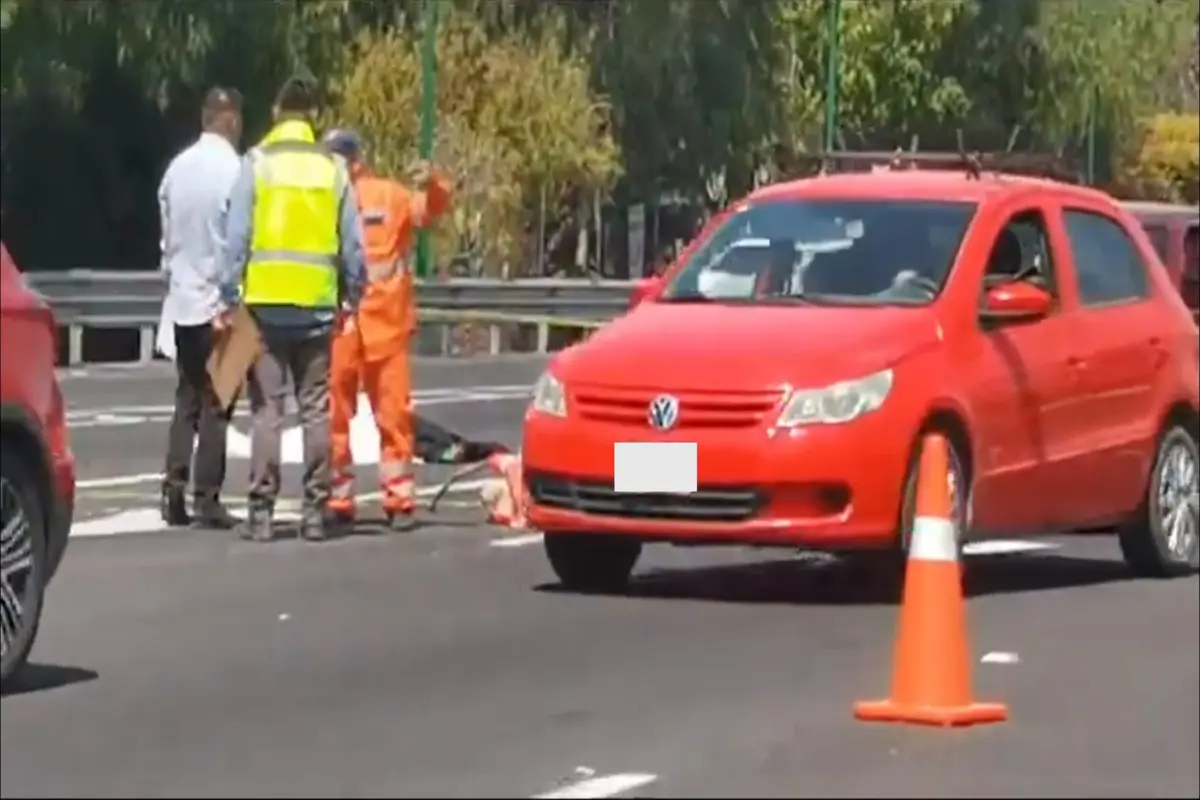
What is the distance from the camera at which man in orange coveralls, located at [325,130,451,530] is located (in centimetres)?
1664

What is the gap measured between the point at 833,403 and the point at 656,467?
2.35ft

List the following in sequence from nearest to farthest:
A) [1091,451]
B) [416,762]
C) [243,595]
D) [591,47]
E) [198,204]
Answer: [416,762]
[243,595]
[1091,451]
[198,204]
[591,47]

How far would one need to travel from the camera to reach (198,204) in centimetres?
1652

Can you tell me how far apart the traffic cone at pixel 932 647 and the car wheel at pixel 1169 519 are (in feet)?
15.4

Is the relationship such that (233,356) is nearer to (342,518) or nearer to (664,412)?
(342,518)

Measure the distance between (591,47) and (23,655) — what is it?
37.8 metres

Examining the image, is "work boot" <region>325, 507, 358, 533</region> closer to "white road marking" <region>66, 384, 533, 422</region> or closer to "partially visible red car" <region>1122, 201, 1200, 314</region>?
"white road marking" <region>66, 384, 533, 422</region>

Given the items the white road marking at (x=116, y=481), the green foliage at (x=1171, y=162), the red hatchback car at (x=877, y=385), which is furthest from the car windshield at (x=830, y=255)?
the green foliage at (x=1171, y=162)

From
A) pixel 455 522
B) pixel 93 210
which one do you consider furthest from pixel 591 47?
pixel 455 522

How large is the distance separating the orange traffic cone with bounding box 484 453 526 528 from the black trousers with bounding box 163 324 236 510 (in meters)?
1.37

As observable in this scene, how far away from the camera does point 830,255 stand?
1499 centimetres

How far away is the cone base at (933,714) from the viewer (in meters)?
10.6

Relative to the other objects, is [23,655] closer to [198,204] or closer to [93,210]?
[198,204]

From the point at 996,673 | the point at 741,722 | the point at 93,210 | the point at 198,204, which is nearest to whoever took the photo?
the point at 741,722
